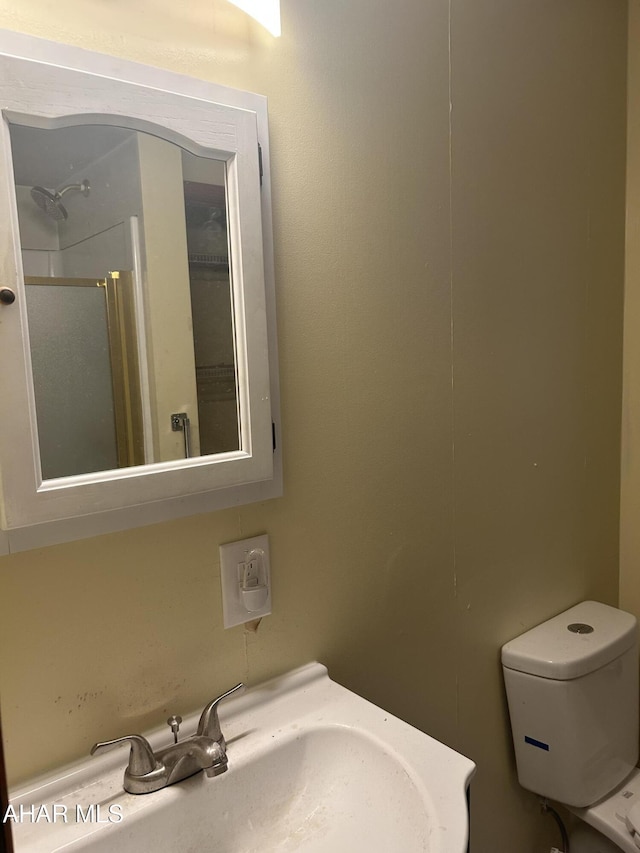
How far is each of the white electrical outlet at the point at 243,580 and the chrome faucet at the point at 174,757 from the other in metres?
0.15

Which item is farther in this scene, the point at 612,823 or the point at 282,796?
the point at 612,823

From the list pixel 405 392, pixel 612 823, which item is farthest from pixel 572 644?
pixel 405 392

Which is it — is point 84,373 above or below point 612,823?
above

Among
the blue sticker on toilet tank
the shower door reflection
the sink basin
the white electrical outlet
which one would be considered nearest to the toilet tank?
the blue sticker on toilet tank

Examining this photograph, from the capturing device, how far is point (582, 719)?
55.4 inches

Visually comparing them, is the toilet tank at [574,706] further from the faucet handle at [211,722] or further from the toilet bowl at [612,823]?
the faucet handle at [211,722]

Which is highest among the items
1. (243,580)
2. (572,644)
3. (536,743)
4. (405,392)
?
(405,392)

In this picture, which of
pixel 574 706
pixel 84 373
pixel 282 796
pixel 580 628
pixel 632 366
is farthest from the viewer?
pixel 632 366

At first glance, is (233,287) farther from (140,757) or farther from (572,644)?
(572,644)

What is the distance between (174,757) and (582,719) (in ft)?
3.20

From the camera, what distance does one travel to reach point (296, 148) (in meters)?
1.04

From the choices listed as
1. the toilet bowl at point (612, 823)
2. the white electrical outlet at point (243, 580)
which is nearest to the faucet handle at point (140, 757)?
the white electrical outlet at point (243, 580)

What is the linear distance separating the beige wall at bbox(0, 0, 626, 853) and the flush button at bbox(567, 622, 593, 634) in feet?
0.23

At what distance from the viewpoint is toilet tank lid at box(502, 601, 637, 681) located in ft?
4.62
